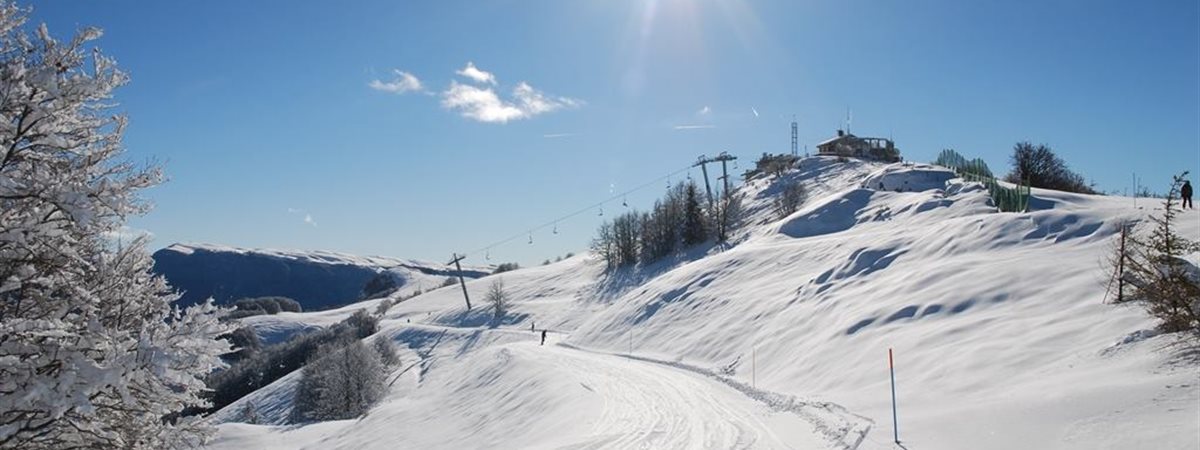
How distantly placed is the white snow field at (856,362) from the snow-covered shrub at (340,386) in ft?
6.67

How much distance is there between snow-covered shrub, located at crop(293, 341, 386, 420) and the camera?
41.6 meters

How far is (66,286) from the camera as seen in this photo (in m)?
7.52

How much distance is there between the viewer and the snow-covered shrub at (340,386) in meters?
41.6

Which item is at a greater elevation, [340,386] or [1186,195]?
[1186,195]

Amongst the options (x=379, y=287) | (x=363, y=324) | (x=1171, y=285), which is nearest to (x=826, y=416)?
(x=1171, y=285)

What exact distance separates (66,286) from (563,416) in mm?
14622

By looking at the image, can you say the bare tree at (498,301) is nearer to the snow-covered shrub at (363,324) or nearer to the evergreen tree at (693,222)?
the snow-covered shrub at (363,324)

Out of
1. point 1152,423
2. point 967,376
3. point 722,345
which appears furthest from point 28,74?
point 722,345

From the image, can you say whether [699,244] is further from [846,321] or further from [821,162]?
[846,321]

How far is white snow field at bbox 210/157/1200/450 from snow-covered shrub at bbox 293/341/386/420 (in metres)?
2.03

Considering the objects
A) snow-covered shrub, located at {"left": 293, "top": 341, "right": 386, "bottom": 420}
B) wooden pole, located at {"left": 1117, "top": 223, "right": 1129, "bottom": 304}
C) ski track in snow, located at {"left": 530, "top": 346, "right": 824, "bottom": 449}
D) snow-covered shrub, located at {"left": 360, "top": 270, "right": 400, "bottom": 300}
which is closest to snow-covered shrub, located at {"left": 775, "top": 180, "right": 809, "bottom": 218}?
snow-covered shrub, located at {"left": 293, "top": 341, "right": 386, "bottom": 420}

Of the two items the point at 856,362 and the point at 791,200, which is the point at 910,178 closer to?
the point at 791,200

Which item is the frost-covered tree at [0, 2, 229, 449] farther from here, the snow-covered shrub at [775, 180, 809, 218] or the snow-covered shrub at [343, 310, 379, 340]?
the snow-covered shrub at [343, 310, 379, 340]

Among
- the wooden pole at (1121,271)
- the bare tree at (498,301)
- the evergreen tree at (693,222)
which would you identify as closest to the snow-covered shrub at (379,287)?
the bare tree at (498,301)
